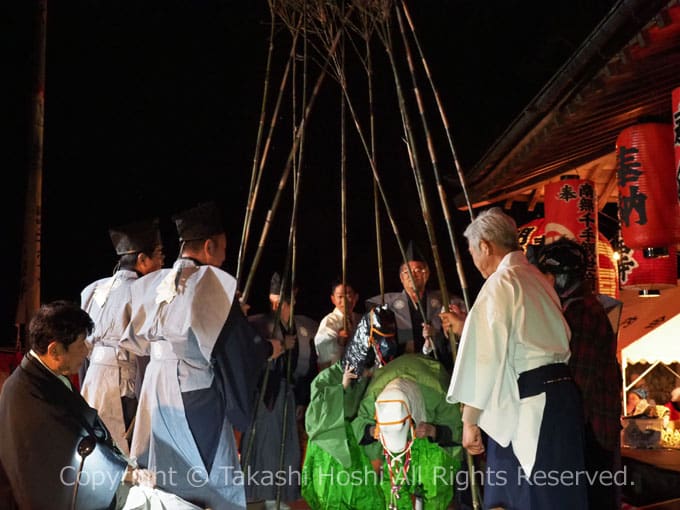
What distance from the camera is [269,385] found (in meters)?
5.36

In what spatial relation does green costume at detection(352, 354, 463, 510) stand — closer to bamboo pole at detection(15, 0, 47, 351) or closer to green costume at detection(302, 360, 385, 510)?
green costume at detection(302, 360, 385, 510)

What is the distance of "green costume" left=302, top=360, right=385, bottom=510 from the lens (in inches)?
190

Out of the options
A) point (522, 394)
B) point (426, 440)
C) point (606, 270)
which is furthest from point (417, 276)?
point (606, 270)

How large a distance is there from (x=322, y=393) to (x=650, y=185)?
10.1ft

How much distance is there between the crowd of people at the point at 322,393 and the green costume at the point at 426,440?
0.01 m

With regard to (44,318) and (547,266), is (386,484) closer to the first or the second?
(547,266)

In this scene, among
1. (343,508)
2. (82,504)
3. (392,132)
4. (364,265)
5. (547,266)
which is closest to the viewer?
(82,504)

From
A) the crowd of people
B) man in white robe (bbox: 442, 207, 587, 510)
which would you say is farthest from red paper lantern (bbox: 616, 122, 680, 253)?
man in white robe (bbox: 442, 207, 587, 510)

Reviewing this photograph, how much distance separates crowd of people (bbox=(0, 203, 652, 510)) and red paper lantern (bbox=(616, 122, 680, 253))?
1.68 meters

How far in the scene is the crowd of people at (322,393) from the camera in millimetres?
3424

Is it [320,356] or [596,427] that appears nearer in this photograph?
[596,427]

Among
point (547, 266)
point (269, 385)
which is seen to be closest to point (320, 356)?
point (269, 385)

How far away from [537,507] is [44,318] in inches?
101

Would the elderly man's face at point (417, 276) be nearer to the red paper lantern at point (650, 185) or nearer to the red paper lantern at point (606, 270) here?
the red paper lantern at point (650, 185)
